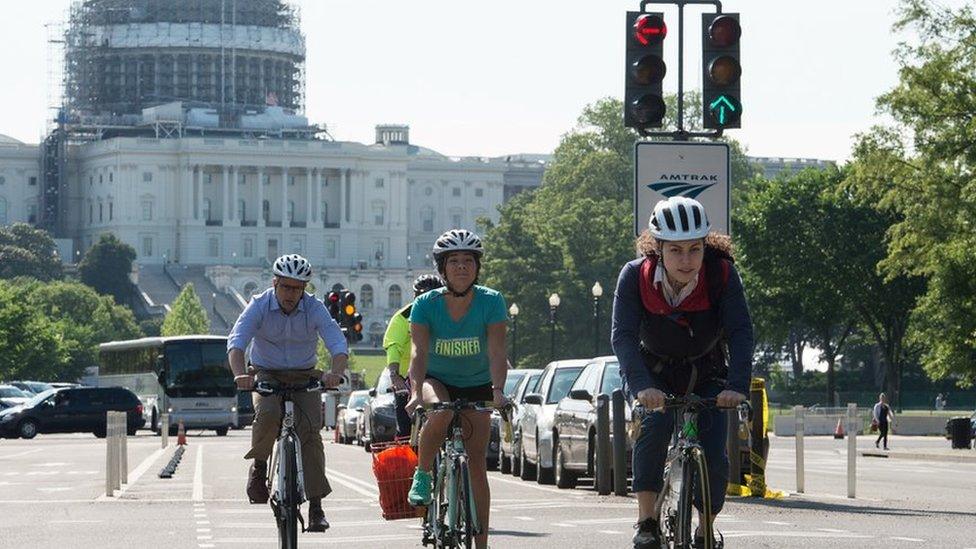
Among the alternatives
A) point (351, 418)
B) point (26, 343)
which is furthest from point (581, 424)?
point (26, 343)

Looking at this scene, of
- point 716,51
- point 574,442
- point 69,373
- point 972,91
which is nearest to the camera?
point 716,51

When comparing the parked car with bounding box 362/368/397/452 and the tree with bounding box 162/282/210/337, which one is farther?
the tree with bounding box 162/282/210/337

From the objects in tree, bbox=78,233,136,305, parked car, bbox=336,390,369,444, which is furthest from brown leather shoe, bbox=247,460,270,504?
tree, bbox=78,233,136,305

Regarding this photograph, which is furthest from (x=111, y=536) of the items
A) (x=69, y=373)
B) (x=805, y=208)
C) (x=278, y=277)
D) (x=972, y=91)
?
(x=69, y=373)

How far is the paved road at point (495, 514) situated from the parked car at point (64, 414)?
3324cm

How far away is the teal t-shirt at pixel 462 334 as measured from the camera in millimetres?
13320

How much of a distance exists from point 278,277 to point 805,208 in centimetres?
8155

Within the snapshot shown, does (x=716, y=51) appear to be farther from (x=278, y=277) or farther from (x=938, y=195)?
(x=938, y=195)

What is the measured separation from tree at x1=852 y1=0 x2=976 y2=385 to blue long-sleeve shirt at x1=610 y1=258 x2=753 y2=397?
157 ft

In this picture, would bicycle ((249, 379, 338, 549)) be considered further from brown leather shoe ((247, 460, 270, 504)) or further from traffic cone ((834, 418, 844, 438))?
traffic cone ((834, 418, 844, 438))

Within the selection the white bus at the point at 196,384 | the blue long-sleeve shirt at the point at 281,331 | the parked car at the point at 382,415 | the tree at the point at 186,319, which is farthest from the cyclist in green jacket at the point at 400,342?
the tree at the point at 186,319

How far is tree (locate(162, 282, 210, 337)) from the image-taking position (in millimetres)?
157750

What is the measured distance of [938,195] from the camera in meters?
61.1

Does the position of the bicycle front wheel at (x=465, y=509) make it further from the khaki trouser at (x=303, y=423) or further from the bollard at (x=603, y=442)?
the bollard at (x=603, y=442)
